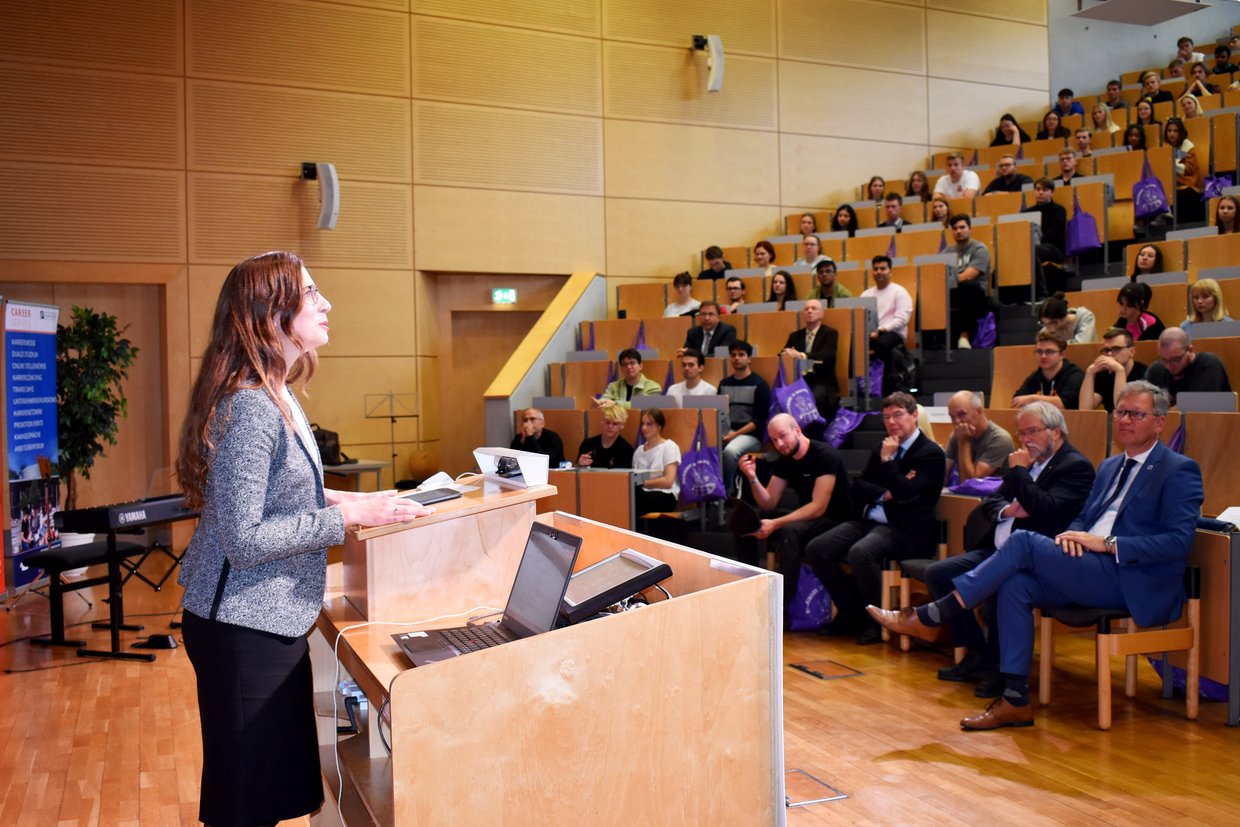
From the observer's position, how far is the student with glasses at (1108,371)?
5059 millimetres

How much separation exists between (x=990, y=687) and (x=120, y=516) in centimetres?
376

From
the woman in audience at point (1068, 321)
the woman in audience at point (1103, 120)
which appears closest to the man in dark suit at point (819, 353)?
the woman in audience at point (1068, 321)

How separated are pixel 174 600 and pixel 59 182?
3.39m

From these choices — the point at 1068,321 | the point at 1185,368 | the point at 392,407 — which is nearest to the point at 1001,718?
the point at 1185,368

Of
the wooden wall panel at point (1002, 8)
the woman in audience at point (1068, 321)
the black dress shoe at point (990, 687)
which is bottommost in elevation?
the black dress shoe at point (990, 687)

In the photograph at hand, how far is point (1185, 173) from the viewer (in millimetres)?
7828

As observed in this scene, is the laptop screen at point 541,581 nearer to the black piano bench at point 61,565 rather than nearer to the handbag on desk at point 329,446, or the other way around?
the black piano bench at point 61,565

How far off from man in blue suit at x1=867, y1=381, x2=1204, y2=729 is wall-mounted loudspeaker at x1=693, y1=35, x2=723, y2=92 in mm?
6668

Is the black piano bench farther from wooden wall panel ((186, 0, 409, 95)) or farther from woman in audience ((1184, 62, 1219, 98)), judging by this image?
woman in audience ((1184, 62, 1219, 98))

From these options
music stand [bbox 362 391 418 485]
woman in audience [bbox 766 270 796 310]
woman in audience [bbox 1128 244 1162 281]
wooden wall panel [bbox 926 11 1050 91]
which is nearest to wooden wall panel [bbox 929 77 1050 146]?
wooden wall panel [bbox 926 11 1050 91]

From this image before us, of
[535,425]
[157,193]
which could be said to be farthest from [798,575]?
[157,193]

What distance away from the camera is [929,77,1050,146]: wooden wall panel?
427 inches

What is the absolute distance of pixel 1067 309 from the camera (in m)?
5.88

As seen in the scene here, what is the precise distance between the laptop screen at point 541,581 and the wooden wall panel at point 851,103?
8.87 metres
